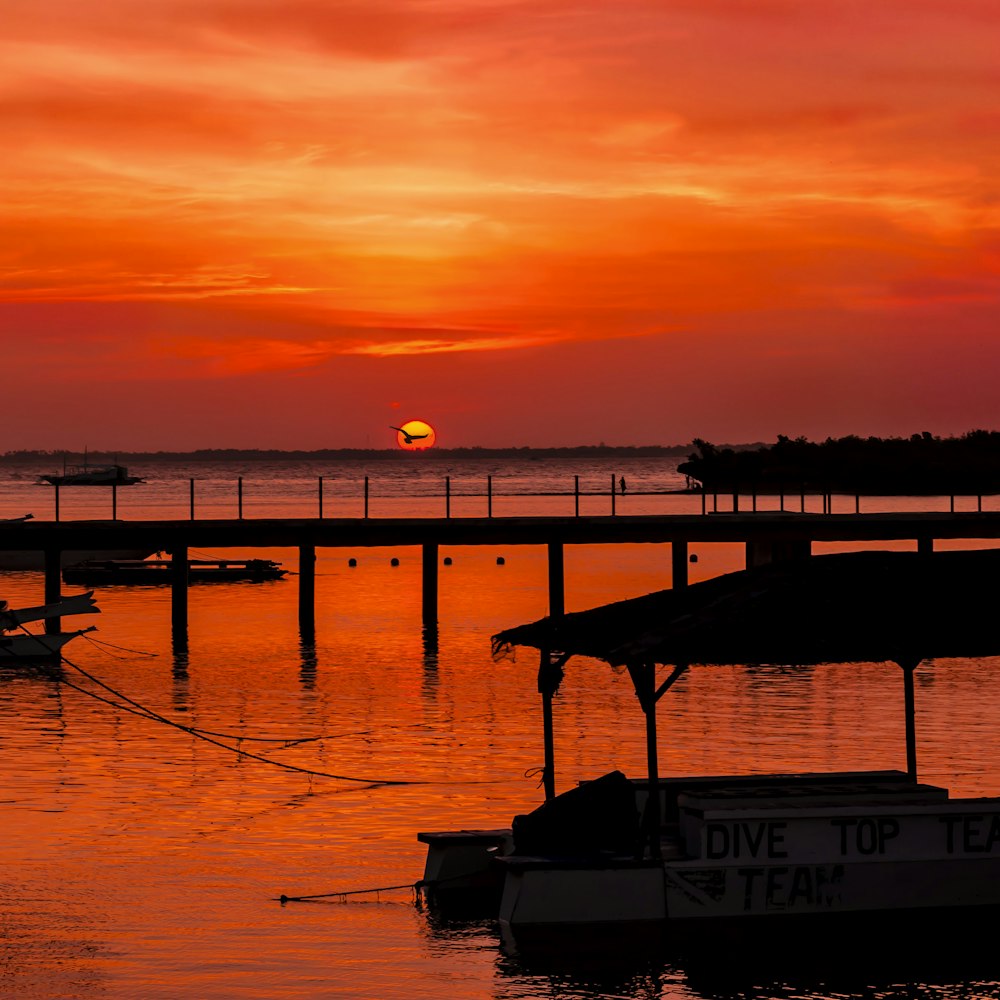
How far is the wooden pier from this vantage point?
183 ft

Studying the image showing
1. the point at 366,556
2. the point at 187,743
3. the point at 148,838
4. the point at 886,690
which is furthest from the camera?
the point at 366,556

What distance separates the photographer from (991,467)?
184 m

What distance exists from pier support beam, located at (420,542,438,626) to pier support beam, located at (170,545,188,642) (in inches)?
333

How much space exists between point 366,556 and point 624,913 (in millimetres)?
A: 99748

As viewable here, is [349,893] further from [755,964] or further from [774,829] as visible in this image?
[774,829]

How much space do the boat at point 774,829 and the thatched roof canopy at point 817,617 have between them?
2cm

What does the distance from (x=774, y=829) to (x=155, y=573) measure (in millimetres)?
71342

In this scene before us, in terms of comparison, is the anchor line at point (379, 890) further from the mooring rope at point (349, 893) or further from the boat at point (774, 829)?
the boat at point (774, 829)

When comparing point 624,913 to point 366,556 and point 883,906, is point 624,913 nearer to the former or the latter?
point 883,906

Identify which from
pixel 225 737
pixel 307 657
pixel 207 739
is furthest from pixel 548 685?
pixel 307 657

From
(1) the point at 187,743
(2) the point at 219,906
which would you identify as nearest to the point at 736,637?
(2) the point at 219,906

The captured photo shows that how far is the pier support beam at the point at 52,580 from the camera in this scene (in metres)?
58.0

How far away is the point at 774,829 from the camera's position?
68.1 feet

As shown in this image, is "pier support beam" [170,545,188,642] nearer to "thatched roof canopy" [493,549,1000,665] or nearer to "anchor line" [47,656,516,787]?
"anchor line" [47,656,516,787]
